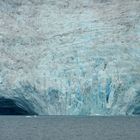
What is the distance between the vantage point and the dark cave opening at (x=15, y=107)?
4.22 meters

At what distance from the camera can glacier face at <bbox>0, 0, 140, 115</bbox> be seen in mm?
4168

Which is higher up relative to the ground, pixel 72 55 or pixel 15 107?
pixel 72 55

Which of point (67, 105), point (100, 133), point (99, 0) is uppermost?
point (99, 0)

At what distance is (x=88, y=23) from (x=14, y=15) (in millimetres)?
718

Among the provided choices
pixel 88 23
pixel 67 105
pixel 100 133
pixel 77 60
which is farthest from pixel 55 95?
pixel 100 133

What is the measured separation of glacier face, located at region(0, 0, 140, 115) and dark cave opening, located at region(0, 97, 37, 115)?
0.14 ft

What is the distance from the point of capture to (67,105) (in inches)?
162

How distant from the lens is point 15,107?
4285mm

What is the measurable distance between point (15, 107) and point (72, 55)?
727 mm

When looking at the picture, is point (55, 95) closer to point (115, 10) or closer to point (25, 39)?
point (25, 39)

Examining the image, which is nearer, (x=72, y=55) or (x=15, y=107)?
(x=15, y=107)

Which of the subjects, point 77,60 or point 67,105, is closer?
point 67,105

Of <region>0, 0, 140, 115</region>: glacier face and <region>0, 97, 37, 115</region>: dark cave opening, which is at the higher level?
<region>0, 0, 140, 115</region>: glacier face

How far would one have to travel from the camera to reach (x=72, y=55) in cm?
454
